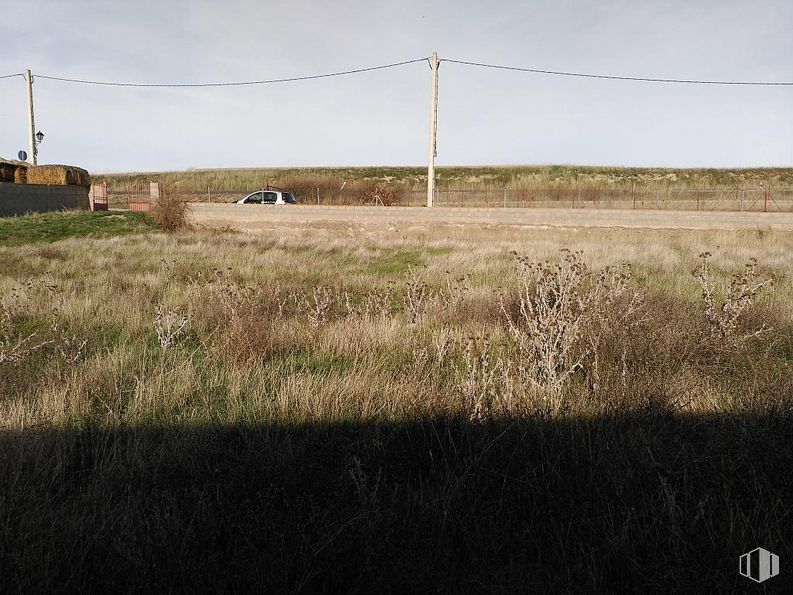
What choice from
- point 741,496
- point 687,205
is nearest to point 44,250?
point 741,496

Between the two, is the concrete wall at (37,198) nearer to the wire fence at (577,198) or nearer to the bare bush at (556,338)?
the wire fence at (577,198)

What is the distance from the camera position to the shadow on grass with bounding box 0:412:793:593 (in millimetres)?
1793

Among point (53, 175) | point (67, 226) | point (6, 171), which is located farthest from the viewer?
point (53, 175)

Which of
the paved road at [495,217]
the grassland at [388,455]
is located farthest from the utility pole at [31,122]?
the grassland at [388,455]

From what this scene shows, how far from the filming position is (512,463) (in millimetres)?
2533

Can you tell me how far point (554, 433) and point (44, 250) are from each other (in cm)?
1307

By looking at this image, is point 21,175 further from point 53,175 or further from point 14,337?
point 14,337

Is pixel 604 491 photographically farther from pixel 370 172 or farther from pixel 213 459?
pixel 370 172

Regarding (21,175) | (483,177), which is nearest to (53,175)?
(21,175)

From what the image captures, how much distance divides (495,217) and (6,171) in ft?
70.1

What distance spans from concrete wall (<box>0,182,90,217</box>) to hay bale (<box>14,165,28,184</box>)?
0.70 metres

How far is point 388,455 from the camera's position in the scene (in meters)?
2.64

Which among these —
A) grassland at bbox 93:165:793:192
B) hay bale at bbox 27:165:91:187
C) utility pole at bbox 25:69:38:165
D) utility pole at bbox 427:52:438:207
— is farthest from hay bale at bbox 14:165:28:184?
grassland at bbox 93:165:793:192

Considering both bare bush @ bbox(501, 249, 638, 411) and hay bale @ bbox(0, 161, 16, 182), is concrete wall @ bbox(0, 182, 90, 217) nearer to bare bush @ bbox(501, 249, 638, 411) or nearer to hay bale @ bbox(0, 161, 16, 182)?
hay bale @ bbox(0, 161, 16, 182)
